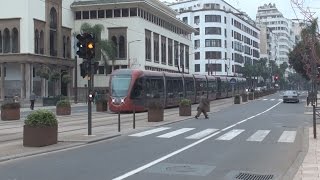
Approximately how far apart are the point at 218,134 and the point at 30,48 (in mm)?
56491

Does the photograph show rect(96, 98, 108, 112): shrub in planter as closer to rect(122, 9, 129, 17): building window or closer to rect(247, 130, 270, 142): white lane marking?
rect(247, 130, 270, 142): white lane marking

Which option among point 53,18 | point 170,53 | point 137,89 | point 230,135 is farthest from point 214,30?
point 230,135

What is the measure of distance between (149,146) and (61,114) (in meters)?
21.3

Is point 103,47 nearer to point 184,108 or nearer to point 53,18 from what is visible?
point 53,18

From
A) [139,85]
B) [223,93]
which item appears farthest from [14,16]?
[139,85]

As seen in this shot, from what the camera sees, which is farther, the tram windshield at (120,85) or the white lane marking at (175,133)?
the tram windshield at (120,85)

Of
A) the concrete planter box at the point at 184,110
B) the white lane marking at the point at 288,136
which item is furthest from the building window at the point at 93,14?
the white lane marking at the point at 288,136

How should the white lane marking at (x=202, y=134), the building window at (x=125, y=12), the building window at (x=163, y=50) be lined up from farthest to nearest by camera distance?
the building window at (x=163, y=50) → the building window at (x=125, y=12) → the white lane marking at (x=202, y=134)

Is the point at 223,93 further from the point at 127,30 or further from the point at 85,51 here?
the point at 85,51

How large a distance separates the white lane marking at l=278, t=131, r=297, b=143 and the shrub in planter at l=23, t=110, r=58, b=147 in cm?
808

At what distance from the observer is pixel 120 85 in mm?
38750

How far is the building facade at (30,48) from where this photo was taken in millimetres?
73125

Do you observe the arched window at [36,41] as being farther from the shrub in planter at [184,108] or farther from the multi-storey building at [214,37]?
the multi-storey building at [214,37]

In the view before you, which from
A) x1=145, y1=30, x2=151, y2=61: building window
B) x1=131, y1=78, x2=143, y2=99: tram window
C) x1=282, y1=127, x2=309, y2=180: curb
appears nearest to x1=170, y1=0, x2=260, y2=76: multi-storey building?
x1=145, y1=30, x2=151, y2=61: building window
